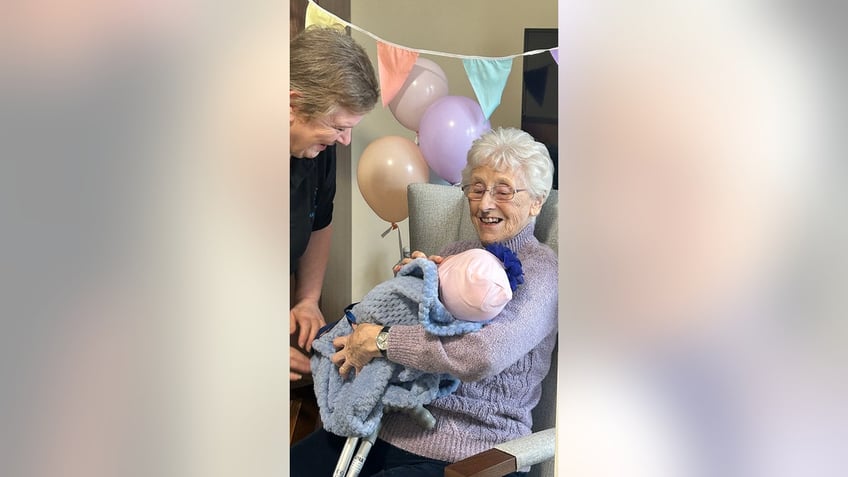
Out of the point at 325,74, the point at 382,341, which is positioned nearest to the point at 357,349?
the point at 382,341

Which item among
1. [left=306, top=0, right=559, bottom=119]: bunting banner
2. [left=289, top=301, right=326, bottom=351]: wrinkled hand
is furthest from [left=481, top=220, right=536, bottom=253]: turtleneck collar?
[left=306, top=0, right=559, bottom=119]: bunting banner

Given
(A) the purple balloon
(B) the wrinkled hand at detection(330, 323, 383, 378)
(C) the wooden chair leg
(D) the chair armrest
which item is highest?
(A) the purple balloon

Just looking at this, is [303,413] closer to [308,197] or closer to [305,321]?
[305,321]

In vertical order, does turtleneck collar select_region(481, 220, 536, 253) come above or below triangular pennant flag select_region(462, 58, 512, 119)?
below

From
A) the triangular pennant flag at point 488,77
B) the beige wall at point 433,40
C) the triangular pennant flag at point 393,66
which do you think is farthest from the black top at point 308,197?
the beige wall at point 433,40

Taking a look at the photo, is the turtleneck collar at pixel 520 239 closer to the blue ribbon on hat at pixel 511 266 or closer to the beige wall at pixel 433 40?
the blue ribbon on hat at pixel 511 266

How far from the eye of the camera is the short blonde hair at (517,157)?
1570mm

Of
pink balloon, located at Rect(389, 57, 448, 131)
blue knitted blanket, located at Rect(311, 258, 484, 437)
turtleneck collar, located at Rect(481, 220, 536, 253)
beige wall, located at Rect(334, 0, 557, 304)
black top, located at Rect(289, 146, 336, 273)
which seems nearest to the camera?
black top, located at Rect(289, 146, 336, 273)

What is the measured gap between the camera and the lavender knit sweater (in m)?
1.29

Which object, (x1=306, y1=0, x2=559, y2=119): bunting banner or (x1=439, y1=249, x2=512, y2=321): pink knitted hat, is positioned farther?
(x1=306, y1=0, x2=559, y2=119): bunting banner

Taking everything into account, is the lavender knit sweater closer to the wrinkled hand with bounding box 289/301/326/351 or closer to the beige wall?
the wrinkled hand with bounding box 289/301/326/351

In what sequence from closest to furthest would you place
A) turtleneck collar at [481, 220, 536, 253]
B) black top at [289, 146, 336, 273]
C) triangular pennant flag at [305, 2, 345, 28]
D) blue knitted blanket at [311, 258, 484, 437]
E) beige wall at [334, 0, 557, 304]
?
1. black top at [289, 146, 336, 273]
2. blue knitted blanket at [311, 258, 484, 437]
3. turtleneck collar at [481, 220, 536, 253]
4. triangular pennant flag at [305, 2, 345, 28]
5. beige wall at [334, 0, 557, 304]
